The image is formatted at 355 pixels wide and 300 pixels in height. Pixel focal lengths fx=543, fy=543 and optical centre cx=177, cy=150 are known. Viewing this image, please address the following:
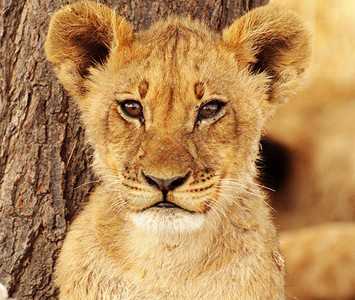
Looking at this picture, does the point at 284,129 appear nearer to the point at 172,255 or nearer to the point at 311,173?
the point at 311,173

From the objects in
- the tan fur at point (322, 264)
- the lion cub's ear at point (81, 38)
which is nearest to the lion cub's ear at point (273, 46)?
the lion cub's ear at point (81, 38)

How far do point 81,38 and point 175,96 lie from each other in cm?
56

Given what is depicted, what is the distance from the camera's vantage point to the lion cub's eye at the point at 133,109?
7.66ft

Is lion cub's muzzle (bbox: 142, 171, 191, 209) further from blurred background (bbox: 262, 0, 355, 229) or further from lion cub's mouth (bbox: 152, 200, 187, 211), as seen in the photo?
blurred background (bbox: 262, 0, 355, 229)

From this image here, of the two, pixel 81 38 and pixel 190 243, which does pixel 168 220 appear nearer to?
pixel 190 243

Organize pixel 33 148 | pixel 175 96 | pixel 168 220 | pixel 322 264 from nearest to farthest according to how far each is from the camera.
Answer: pixel 168 220
pixel 175 96
pixel 33 148
pixel 322 264

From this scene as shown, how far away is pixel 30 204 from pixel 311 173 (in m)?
3.34

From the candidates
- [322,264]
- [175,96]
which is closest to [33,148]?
[175,96]

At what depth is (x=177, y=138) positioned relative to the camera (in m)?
2.21

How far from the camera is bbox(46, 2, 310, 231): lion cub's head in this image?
84.2 inches

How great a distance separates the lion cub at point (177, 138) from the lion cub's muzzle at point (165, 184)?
0.21 feet

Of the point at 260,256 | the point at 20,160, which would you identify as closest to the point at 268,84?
the point at 260,256

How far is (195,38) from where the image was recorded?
2484 millimetres

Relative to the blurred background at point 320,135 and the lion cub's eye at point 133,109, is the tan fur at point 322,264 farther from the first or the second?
the lion cub's eye at point 133,109
